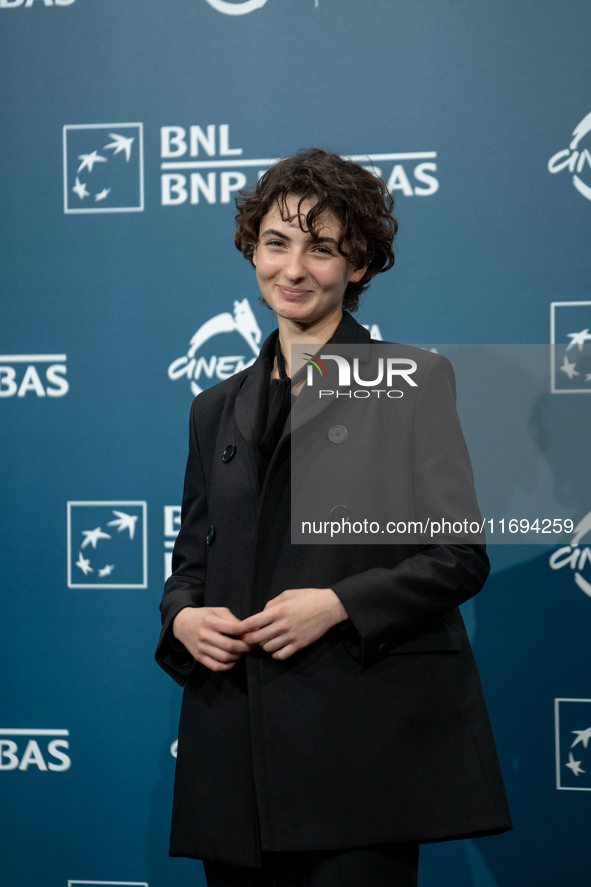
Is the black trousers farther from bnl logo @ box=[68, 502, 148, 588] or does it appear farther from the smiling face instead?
bnl logo @ box=[68, 502, 148, 588]

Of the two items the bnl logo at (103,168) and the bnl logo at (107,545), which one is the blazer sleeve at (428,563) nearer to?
the bnl logo at (107,545)

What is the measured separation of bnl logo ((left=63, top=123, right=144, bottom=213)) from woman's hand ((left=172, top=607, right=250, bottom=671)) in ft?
4.32

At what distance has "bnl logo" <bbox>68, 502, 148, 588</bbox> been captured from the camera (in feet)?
7.51

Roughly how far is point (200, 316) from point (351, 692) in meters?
1.23

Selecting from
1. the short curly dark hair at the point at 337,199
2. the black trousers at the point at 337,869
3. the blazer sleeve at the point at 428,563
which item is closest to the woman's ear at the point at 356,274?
the short curly dark hair at the point at 337,199

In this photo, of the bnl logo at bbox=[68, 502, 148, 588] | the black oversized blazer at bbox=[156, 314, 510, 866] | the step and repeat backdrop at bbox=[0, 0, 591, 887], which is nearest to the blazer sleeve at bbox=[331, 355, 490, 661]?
the black oversized blazer at bbox=[156, 314, 510, 866]

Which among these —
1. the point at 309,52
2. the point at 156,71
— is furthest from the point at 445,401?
the point at 156,71

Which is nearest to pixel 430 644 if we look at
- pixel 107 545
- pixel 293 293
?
pixel 293 293

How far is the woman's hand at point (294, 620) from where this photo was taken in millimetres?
1229

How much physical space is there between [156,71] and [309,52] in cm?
40

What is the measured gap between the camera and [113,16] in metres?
2.29

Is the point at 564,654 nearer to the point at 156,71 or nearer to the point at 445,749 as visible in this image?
the point at 445,749

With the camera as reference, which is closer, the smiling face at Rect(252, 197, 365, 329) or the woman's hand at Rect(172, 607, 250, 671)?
the woman's hand at Rect(172, 607, 250, 671)

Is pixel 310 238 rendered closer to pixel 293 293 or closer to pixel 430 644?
pixel 293 293
